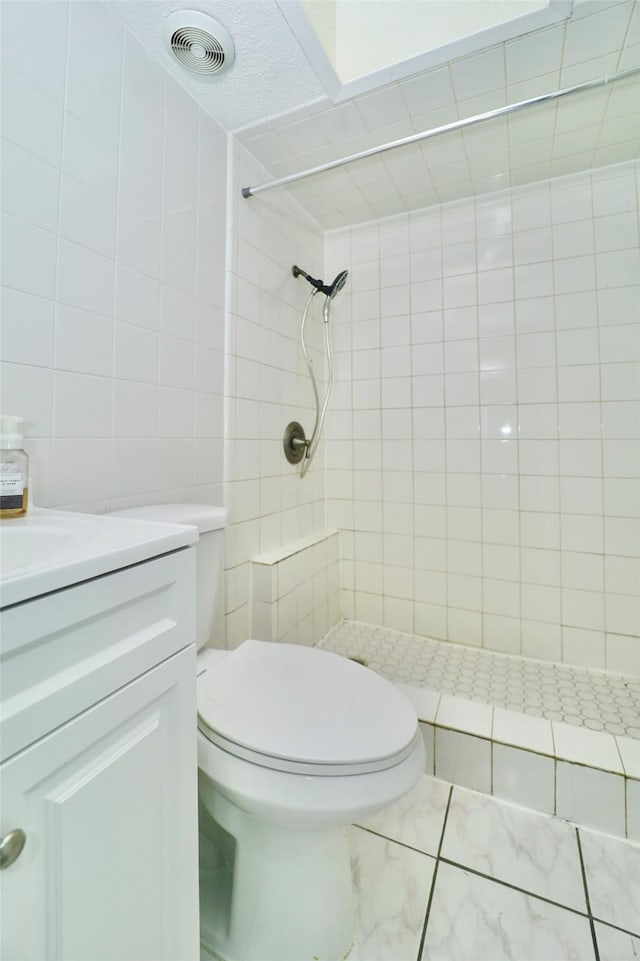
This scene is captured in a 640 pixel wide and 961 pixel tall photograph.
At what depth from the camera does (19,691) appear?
377 millimetres

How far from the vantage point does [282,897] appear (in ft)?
2.54

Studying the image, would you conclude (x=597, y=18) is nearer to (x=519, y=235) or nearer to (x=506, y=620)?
(x=519, y=235)

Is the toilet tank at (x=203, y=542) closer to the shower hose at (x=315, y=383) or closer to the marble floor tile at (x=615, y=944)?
the shower hose at (x=315, y=383)

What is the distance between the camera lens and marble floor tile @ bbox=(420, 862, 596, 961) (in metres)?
0.78

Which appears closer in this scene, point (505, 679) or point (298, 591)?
point (505, 679)

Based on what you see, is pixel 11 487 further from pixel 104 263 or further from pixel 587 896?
pixel 587 896

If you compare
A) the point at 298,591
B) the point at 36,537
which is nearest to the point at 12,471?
the point at 36,537

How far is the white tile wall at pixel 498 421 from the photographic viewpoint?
1499 millimetres

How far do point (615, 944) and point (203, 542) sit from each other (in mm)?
1163

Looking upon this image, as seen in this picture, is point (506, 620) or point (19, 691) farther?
point (506, 620)

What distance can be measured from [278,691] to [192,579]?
1.34 ft

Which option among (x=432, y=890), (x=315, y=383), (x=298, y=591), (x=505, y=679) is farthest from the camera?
(x=315, y=383)

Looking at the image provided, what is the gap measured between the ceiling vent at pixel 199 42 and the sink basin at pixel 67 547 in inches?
46.3

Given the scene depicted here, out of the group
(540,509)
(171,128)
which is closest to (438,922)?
(540,509)
